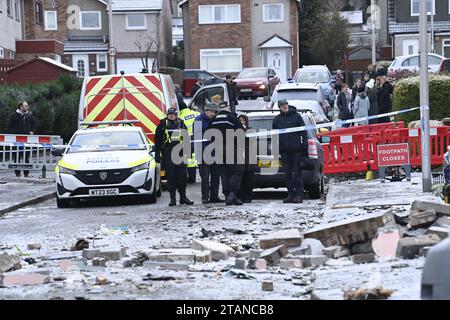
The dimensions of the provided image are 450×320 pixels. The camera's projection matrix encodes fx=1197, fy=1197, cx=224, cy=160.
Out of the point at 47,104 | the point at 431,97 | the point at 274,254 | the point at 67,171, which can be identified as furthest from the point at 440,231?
the point at 47,104

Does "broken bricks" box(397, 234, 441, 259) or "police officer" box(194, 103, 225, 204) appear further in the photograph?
"police officer" box(194, 103, 225, 204)

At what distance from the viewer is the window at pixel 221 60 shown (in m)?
72.4

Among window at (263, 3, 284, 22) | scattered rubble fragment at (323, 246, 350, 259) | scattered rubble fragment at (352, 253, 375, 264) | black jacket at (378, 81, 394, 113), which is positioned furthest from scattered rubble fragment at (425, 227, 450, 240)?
window at (263, 3, 284, 22)

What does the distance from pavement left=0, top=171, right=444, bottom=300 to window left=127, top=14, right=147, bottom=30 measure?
56.8 metres

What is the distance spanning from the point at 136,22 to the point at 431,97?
5710cm

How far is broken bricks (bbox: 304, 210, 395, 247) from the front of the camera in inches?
496

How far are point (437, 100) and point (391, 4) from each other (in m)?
50.6

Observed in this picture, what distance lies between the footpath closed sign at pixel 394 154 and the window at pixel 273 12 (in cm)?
5181

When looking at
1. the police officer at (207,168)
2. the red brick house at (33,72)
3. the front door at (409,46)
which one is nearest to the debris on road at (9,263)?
the police officer at (207,168)

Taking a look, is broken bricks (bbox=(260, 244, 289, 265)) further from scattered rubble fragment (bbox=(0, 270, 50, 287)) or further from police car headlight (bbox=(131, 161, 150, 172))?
police car headlight (bbox=(131, 161, 150, 172))

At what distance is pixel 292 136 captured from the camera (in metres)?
20.4

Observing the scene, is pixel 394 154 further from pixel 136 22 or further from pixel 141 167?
pixel 136 22

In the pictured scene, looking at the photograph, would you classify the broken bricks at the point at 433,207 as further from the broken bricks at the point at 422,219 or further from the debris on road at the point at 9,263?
the debris on road at the point at 9,263
